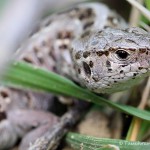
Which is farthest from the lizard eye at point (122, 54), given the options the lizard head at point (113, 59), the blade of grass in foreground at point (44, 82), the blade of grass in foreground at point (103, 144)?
the blade of grass in foreground at point (103, 144)

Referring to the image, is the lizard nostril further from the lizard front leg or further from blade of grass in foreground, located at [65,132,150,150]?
the lizard front leg

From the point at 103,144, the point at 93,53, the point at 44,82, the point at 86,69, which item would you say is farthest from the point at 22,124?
the point at 103,144

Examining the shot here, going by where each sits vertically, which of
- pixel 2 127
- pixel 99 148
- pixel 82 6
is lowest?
pixel 2 127

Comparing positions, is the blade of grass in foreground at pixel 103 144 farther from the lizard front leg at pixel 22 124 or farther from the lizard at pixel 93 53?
the lizard front leg at pixel 22 124

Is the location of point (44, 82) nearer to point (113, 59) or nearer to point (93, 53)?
point (93, 53)

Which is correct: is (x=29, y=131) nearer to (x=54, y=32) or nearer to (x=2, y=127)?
(x=2, y=127)

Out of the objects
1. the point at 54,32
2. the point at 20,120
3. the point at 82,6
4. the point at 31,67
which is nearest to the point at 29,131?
the point at 20,120
